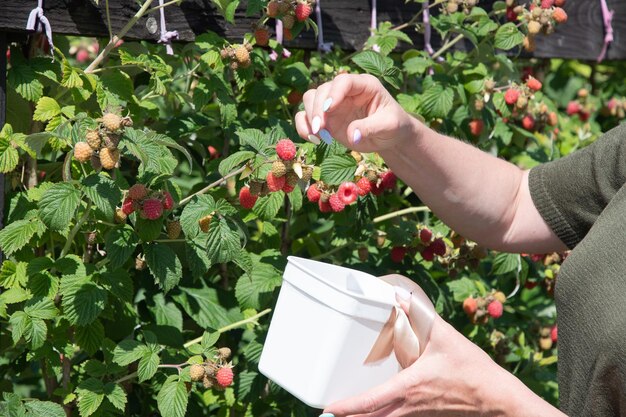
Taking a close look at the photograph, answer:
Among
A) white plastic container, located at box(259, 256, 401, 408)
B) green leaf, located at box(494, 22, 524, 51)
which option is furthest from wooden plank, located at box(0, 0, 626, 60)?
white plastic container, located at box(259, 256, 401, 408)

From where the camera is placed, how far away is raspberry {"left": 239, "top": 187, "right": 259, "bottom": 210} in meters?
1.80

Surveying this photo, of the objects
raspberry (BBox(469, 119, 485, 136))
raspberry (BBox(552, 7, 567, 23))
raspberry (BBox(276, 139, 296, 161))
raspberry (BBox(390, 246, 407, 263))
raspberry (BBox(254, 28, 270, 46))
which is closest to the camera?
raspberry (BBox(276, 139, 296, 161))

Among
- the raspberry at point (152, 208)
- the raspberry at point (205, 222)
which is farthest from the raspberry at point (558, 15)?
the raspberry at point (152, 208)

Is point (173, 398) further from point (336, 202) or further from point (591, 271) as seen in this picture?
point (591, 271)

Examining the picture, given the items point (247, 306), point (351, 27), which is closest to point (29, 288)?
point (247, 306)

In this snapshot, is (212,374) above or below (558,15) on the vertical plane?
below

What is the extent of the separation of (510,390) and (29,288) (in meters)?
0.94

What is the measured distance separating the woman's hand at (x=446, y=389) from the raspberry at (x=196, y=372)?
45cm

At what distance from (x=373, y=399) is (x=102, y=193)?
60cm

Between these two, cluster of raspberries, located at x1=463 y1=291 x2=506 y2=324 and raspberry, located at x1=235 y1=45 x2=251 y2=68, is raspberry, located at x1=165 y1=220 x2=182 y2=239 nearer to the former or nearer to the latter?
raspberry, located at x1=235 y1=45 x2=251 y2=68

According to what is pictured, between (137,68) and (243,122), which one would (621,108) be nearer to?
(243,122)

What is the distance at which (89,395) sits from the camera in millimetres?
1807

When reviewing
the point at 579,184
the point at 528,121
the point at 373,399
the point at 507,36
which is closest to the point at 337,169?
the point at 579,184

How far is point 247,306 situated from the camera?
2035mm
